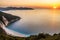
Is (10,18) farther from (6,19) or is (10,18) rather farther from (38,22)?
(38,22)

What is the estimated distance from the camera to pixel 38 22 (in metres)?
2.69

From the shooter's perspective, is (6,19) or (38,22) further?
(6,19)

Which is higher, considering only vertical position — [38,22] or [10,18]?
[10,18]

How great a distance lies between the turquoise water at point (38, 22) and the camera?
267cm

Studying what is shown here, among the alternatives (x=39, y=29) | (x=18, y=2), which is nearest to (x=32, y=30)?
(x=39, y=29)

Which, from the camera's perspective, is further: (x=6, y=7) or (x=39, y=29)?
(x=6, y=7)

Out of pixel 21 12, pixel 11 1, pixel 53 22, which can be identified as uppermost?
pixel 11 1

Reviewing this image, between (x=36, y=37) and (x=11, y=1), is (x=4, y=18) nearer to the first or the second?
(x=11, y=1)

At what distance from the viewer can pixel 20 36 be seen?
278cm

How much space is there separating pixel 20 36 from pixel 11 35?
15cm

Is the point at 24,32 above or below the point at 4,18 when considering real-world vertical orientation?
below

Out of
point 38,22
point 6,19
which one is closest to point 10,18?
point 6,19

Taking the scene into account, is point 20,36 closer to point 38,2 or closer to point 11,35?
point 11,35

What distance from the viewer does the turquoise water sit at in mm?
2672
